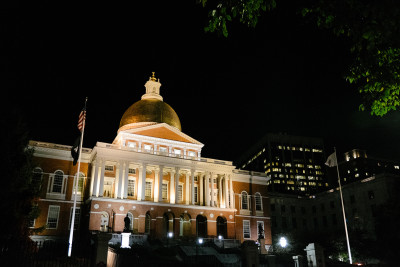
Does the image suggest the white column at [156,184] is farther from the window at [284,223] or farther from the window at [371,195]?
the window at [371,195]

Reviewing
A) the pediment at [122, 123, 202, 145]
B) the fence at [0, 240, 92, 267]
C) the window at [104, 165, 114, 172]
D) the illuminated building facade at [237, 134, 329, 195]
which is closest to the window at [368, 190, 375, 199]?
the pediment at [122, 123, 202, 145]

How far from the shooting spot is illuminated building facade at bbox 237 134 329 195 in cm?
14788

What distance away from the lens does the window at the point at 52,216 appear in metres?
44.6

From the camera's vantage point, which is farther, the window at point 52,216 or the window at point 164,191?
the window at point 164,191

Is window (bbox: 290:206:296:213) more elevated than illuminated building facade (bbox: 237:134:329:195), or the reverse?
illuminated building facade (bbox: 237:134:329:195)

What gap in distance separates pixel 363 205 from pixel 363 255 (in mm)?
15369

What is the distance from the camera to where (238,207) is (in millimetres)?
55562

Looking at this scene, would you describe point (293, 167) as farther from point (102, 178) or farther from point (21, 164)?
point (21, 164)

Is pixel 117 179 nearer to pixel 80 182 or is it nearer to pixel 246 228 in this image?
pixel 80 182

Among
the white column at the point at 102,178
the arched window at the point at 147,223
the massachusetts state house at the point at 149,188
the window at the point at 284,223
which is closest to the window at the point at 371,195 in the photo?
the massachusetts state house at the point at 149,188

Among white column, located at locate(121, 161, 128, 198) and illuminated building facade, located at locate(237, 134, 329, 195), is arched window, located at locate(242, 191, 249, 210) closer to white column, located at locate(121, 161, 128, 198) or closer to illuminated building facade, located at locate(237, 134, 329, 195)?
white column, located at locate(121, 161, 128, 198)

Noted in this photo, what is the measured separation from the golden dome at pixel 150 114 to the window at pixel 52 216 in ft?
57.0

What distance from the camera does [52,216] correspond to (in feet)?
148

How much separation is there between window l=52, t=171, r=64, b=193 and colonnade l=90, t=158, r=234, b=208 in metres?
4.92
